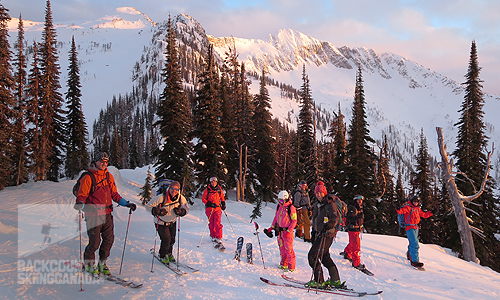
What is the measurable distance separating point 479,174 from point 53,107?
40113 millimetres

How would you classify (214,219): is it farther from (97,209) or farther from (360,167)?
(360,167)

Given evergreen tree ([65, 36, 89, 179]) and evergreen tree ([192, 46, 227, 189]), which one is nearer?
evergreen tree ([192, 46, 227, 189])

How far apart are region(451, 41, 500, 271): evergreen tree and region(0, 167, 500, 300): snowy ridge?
53.4 feet

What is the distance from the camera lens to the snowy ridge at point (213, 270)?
609 centimetres

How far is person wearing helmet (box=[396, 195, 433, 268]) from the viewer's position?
1034cm

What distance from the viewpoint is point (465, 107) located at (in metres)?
26.5

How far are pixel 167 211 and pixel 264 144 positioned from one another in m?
25.6

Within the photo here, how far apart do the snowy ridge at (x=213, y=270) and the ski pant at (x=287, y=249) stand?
1.11 feet

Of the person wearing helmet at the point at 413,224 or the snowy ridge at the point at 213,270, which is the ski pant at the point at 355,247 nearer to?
the snowy ridge at the point at 213,270

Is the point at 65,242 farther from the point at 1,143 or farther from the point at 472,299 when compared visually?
the point at 1,143

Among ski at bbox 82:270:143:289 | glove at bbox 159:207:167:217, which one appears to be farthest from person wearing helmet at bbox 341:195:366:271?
ski at bbox 82:270:143:289

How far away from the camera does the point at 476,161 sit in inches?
998

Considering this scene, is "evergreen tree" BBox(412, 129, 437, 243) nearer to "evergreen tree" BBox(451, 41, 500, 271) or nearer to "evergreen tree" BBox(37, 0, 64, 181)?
"evergreen tree" BBox(451, 41, 500, 271)

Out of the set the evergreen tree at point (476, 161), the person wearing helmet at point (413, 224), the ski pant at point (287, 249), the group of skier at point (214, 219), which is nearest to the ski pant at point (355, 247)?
the group of skier at point (214, 219)
